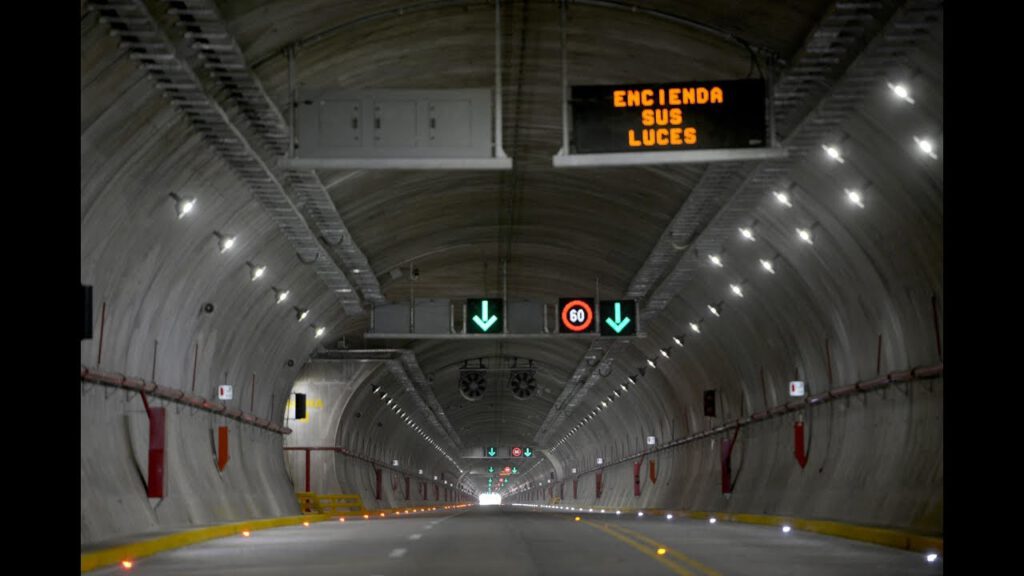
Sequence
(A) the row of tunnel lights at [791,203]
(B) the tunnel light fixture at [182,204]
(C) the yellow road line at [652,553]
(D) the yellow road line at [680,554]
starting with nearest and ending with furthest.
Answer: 1. (D) the yellow road line at [680,554]
2. (C) the yellow road line at [652,553]
3. (A) the row of tunnel lights at [791,203]
4. (B) the tunnel light fixture at [182,204]

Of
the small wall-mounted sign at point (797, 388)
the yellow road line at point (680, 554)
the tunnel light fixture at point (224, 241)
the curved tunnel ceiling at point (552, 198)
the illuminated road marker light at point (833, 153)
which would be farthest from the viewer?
the small wall-mounted sign at point (797, 388)

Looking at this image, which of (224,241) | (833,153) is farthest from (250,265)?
(833,153)

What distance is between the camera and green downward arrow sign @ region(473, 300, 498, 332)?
3631cm

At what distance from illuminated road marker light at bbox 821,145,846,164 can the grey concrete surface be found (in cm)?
609

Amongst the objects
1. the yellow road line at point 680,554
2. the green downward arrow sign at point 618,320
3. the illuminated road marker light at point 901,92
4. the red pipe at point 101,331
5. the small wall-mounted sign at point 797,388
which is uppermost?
the illuminated road marker light at point 901,92

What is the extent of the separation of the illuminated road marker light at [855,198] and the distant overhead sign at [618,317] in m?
12.0

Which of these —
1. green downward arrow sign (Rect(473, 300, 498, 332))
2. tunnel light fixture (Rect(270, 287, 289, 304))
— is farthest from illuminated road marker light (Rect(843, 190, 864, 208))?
tunnel light fixture (Rect(270, 287, 289, 304))

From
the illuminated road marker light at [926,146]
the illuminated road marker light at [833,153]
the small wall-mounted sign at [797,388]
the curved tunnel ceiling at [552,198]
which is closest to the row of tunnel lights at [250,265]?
the curved tunnel ceiling at [552,198]

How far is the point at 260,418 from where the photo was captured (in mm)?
42375

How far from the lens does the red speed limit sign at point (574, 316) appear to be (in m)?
36.2

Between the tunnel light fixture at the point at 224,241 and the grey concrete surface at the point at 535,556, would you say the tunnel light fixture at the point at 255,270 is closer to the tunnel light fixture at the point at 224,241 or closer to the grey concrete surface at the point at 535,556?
the tunnel light fixture at the point at 224,241

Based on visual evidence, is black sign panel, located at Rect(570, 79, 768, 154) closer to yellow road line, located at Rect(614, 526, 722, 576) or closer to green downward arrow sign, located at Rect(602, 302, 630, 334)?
yellow road line, located at Rect(614, 526, 722, 576)

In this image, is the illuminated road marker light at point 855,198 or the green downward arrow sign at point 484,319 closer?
the illuminated road marker light at point 855,198
